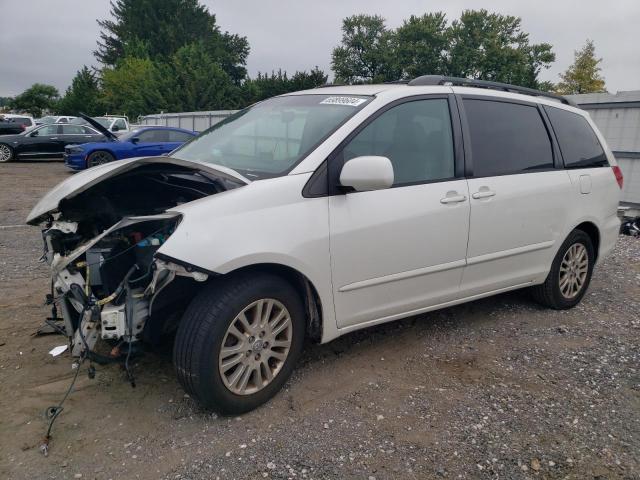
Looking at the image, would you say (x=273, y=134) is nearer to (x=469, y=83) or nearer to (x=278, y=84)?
(x=469, y=83)

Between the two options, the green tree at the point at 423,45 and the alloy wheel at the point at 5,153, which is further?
the green tree at the point at 423,45

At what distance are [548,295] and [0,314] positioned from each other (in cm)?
451

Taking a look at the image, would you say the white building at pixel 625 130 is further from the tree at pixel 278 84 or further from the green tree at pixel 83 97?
the green tree at pixel 83 97

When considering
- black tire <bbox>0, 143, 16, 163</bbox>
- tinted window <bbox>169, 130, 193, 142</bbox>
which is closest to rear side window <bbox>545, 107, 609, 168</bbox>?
tinted window <bbox>169, 130, 193, 142</bbox>

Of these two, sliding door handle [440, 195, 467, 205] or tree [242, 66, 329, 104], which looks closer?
sliding door handle [440, 195, 467, 205]

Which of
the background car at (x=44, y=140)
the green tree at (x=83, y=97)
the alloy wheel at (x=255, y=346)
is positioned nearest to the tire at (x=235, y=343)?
the alloy wheel at (x=255, y=346)

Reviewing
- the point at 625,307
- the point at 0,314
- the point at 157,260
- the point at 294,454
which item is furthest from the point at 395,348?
the point at 0,314

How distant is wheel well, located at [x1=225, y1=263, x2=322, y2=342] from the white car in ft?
0.04

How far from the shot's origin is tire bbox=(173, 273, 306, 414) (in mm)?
2723

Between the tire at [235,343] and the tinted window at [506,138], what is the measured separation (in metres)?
1.76

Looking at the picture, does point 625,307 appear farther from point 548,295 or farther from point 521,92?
point 521,92

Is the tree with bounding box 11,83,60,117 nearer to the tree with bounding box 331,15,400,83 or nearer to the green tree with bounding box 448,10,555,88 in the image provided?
the tree with bounding box 331,15,400,83

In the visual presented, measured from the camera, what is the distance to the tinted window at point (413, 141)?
3.34 meters

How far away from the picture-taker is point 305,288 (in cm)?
312
